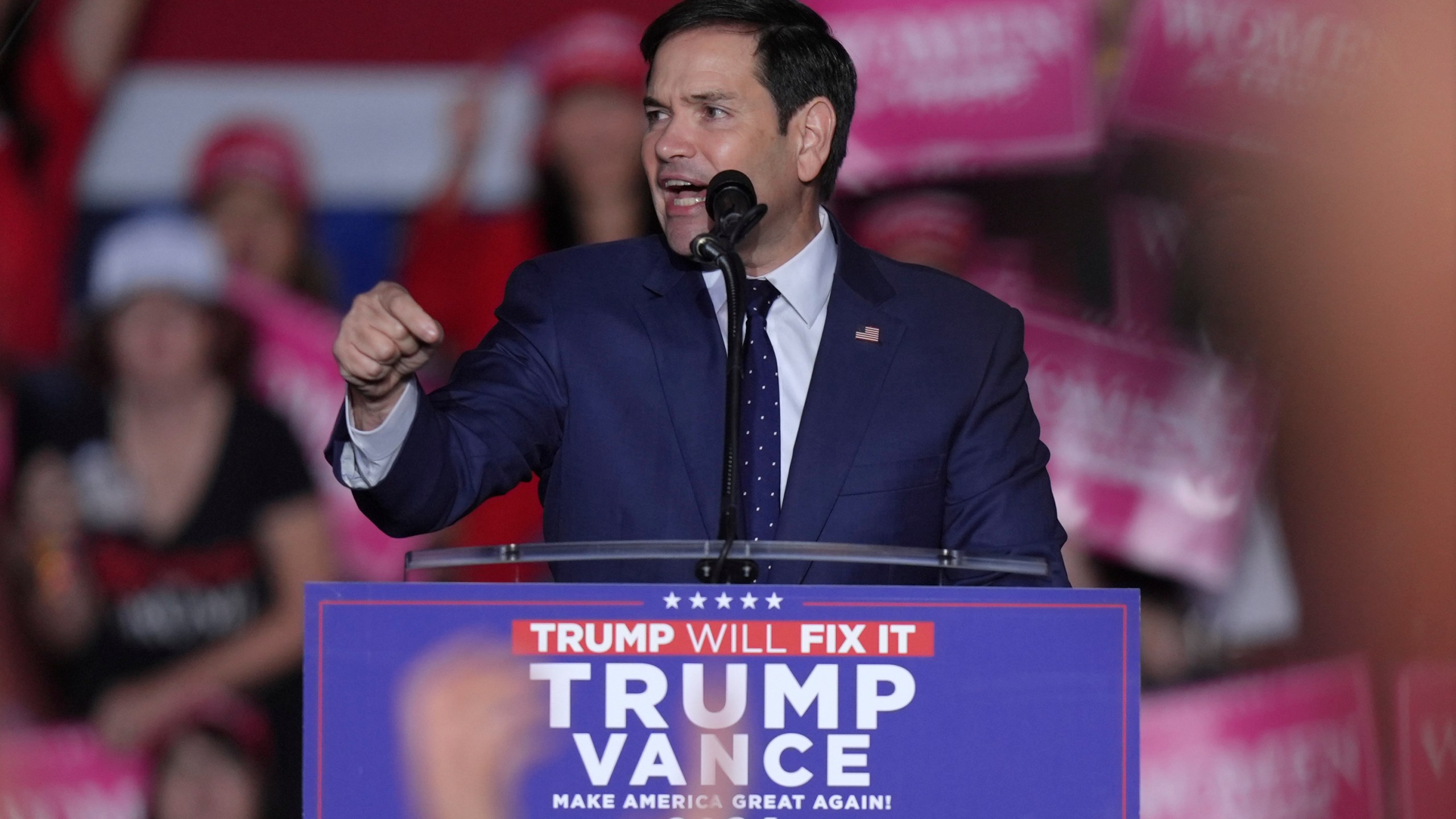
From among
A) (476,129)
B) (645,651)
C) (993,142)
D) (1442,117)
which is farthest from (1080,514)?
(645,651)

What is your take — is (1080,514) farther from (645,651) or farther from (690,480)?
(645,651)

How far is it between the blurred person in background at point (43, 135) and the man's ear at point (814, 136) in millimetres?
2309

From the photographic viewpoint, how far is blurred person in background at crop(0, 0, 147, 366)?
141 inches

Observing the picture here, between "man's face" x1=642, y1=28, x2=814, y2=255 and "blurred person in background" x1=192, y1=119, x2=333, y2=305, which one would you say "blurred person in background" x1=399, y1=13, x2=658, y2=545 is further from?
"man's face" x1=642, y1=28, x2=814, y2=255

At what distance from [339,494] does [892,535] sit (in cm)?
220

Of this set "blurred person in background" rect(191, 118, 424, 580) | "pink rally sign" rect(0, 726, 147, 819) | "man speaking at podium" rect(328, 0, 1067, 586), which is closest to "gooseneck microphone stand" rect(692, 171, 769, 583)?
"man speaking at podium" rect(328, 0, 1067, 586)

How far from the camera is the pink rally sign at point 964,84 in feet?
12.1

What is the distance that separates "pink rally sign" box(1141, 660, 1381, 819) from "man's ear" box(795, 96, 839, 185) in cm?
215

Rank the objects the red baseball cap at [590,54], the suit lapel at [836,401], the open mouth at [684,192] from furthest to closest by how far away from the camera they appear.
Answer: the red baseball cap at [590,54]
the open mouth at [684,192]
the suit lapel at [836,401]

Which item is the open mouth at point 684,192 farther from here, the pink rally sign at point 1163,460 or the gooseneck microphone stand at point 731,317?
the pink rally sign at point 1163,460

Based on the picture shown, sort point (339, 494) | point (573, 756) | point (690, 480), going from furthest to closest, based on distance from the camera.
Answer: point (339, 494) < point (690, 480) < point (573, 756)

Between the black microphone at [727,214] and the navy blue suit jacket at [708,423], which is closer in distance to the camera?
the black microphone at [727,214]

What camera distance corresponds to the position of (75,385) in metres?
3.60

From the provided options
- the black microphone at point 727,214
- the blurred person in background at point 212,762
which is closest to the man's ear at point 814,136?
the black microphone at point 727,214
